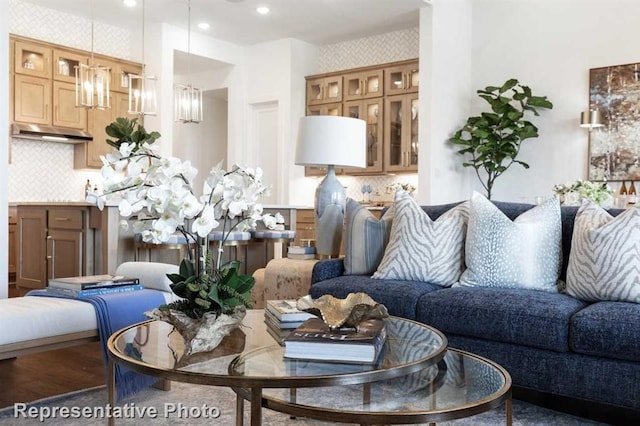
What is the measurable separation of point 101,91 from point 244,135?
3126 millimetres

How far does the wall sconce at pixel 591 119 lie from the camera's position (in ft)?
19.0

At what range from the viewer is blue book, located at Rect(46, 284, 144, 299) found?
8.01ft

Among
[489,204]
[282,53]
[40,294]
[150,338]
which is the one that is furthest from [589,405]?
[282,53]

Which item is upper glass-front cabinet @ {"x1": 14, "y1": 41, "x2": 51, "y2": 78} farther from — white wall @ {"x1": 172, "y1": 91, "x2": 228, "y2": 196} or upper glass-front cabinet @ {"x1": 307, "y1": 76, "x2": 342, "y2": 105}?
upper glass-front cabinet @ {"x1": 307, "y1": 76, "x2": 342, "y2": 105}

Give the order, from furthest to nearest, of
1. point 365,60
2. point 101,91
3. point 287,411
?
point 365,60
point 101,91
point 287,411

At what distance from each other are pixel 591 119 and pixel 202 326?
209 inches

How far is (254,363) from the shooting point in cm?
141

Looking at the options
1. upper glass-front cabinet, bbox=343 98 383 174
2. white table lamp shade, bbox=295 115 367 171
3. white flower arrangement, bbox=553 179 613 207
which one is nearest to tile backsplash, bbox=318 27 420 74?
upper glass-front cabinet, bbox=343 98 383 174

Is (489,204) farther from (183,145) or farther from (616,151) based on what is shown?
(183,145)

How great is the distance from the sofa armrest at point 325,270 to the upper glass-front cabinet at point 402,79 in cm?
405

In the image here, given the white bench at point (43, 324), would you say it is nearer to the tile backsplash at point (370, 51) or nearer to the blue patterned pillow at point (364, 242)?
the blue patterned pillow at point (364, 242)

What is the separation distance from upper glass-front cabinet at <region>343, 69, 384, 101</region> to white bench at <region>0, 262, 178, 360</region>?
5406mm

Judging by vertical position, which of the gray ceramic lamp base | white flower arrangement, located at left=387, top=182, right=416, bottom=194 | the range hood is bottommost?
the gray ceramic lamp base

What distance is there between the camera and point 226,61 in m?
8.00
